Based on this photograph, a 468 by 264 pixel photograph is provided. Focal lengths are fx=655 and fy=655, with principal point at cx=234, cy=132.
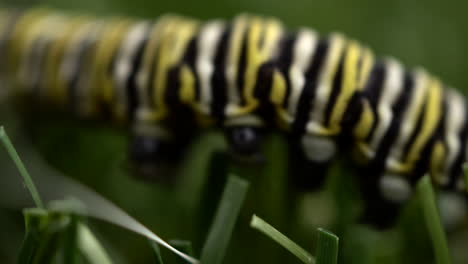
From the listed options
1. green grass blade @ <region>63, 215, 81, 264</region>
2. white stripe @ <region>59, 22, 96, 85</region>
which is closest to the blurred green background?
white stripe @ <region>59, 22, 96, 85</region>

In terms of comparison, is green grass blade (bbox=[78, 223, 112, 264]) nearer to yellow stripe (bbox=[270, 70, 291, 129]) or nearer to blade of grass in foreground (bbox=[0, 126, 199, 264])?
blade of grass in foreground (bbox=[0, 126, 199, 264])

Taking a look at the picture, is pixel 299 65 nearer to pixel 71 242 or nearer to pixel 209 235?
pixel 209 235

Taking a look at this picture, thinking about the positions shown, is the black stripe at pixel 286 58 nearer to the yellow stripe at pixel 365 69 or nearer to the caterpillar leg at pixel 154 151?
the yellow stripe at pixel 365 69

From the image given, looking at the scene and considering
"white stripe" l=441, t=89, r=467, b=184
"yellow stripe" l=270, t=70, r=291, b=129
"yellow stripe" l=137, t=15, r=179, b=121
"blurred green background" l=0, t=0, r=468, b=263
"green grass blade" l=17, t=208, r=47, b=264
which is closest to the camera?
"green grass blade" l=17, t=208, r=47, b=264

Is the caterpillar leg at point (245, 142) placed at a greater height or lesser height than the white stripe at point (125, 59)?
lesser

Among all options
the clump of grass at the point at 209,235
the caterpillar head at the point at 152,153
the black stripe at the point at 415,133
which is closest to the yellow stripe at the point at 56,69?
the caterpillar head at the point at 152,153
